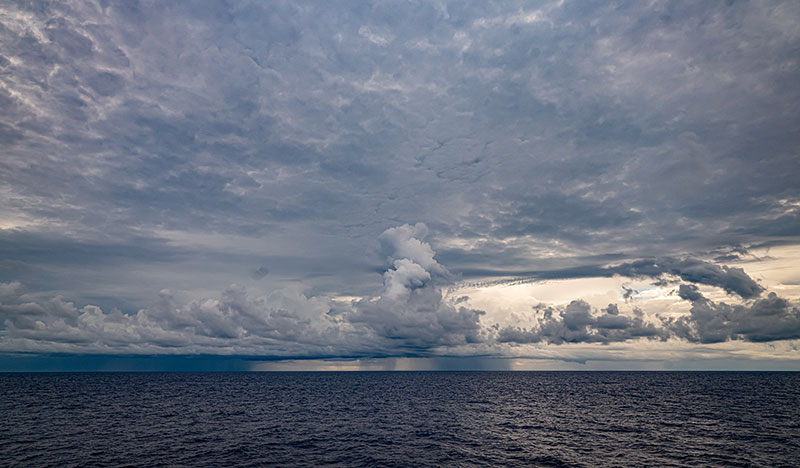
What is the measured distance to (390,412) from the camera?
85.0 m

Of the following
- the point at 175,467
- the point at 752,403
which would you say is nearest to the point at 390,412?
the point at 175,467

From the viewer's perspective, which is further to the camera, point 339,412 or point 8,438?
point 339,412

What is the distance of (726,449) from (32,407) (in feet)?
425

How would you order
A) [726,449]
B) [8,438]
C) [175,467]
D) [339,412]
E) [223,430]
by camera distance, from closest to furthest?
[175,467], [726,449], [8,438], [223,430], [339,412]

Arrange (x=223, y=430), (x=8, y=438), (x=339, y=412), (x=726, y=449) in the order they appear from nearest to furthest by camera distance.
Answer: (x=726, y=449) → (x=8, y=438) → (x=223, y=430) → (x=339, y=412)

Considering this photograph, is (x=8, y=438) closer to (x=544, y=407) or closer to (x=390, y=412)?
(x=390, y=412)

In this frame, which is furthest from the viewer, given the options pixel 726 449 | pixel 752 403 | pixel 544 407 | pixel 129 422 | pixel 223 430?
pixel 752 403

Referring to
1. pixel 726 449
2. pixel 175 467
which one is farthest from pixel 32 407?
pixel 726 449

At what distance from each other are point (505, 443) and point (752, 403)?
299ft

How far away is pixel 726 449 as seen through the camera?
49906mm

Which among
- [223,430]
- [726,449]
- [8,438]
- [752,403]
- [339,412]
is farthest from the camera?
[752,403]

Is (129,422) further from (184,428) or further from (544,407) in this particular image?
(544,407)

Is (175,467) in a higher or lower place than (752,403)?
higher

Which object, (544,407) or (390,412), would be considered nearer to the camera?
(390,412)
